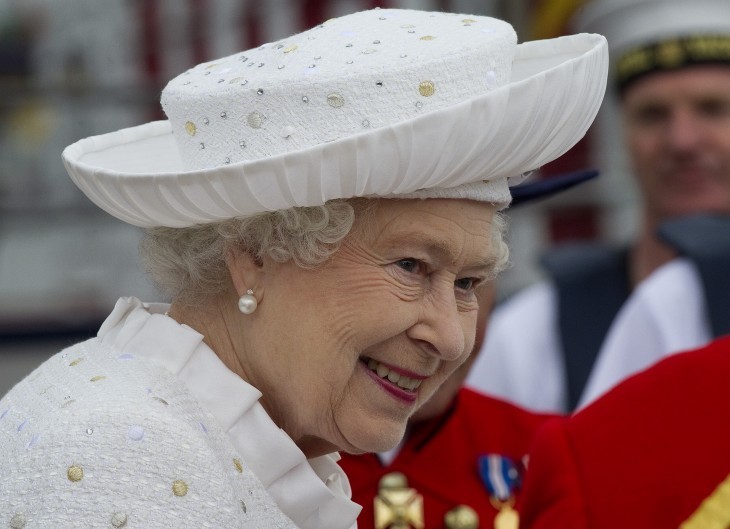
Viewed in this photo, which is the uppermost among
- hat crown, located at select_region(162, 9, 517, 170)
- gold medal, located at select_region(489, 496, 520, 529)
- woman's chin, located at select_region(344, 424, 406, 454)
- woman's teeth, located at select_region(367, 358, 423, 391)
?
hat crown, located at select_region(162, 9, 517, 170)

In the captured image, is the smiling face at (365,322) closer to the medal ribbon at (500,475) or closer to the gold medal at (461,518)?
the gold medal at (461,518)

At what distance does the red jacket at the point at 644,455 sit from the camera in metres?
2.40

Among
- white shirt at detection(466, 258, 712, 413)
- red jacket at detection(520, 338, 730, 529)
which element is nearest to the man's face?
white shirt at detection(466, 258, 712, 413)

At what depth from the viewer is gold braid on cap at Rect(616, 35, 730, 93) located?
4.75m

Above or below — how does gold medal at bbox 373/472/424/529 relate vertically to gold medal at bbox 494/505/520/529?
above

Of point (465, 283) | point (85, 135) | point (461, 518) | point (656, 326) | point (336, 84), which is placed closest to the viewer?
point (336, 84)

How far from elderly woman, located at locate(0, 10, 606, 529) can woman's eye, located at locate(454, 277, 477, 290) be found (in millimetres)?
22

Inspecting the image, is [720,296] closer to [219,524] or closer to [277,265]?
[277,265]

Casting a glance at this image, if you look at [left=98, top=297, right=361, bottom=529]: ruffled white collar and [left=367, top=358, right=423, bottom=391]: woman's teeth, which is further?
[left=367, top=358, right=423, bottom=391]: woman's teeth

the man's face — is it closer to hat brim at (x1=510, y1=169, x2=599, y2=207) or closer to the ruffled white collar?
hat brim at (x1=510, y1=169, x2=599, y2=207)

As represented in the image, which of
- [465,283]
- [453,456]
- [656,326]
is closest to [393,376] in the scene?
[465,283]

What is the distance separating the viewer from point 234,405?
6.66 ft

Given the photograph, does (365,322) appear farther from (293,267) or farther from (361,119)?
(361,119)

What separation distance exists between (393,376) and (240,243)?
32cm
